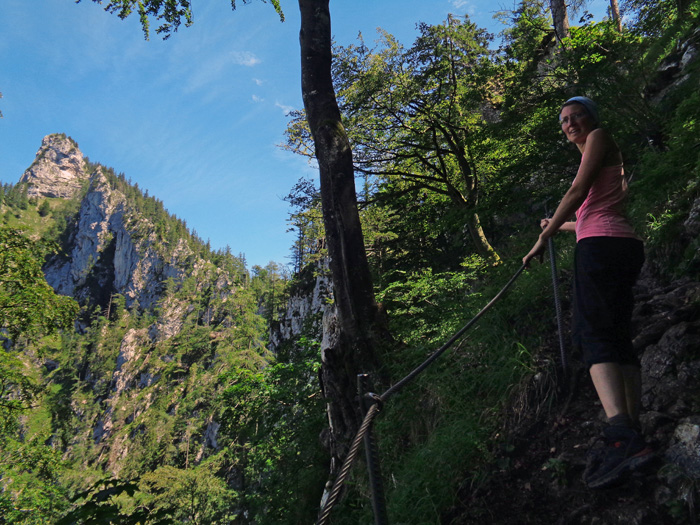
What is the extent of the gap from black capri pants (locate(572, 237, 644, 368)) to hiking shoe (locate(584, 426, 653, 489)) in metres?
0.30

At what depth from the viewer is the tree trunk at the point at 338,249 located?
13.7ft

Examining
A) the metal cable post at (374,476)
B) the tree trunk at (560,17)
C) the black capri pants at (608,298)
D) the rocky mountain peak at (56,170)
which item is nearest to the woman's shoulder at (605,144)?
the black capri pants at (608,298)

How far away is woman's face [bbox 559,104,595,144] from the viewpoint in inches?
77.0

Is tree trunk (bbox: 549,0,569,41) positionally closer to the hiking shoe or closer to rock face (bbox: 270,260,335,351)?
rock face (bbox: 270,260,335,351)

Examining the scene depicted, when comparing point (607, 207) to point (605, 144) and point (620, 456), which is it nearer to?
point (605, 144)

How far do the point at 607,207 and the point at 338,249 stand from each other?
291cm

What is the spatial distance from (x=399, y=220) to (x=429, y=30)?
537 centimetres

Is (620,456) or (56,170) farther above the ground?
(56,170)

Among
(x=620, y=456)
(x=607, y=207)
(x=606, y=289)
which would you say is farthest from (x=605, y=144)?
(x=620, y=456)

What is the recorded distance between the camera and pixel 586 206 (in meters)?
1.93

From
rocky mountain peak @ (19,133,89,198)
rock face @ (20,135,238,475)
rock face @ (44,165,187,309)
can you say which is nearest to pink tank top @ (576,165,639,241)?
rock face @ (20,135,238,475)

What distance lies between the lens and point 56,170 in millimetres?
168250

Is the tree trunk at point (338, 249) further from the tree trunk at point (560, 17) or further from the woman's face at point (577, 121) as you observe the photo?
the tree trunk at point (560, 17)

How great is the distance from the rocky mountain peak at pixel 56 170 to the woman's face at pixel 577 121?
20522cm
